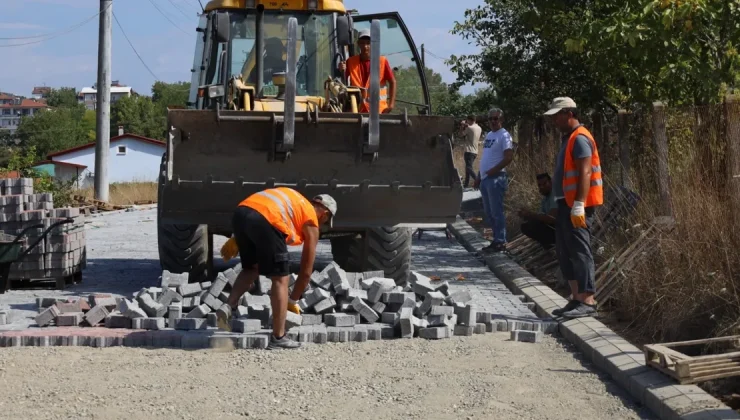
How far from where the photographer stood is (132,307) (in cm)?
898

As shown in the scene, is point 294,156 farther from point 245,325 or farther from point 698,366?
point 698,366

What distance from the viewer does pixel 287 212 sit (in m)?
8.30

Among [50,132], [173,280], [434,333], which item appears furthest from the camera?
[50,132]

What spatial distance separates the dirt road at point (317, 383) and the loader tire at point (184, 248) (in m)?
3.14

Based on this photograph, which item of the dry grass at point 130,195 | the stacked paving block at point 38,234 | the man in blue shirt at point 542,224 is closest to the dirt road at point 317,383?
the stacked paving block at point 38,234

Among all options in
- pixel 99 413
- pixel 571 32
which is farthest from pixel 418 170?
pixel 99 413

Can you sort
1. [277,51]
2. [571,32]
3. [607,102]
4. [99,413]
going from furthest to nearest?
[607,102], [571,32], [277,51], [99,413]

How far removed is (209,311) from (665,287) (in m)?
3.77

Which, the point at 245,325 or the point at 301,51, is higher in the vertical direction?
the point at 301,51

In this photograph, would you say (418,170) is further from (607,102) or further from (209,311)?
(607,102)

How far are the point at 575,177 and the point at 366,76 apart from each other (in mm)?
3308

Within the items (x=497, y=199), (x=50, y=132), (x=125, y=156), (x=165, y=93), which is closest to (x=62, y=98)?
(x=165, y=93)

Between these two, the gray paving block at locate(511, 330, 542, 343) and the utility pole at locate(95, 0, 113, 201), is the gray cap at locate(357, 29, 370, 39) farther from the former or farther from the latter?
the utility pole at locate(95, 0, 113, 201)

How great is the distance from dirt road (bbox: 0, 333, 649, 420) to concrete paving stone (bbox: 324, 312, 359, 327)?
405 millimetres
